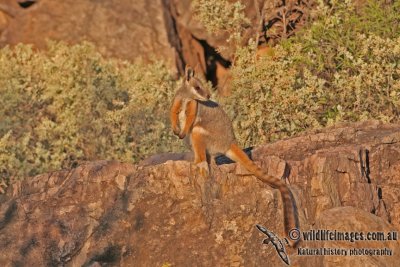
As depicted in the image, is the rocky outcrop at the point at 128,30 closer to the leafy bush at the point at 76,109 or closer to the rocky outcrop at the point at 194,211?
the leafy bush at the point at 76,109

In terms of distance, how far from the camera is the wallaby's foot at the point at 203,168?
16391 millimetres

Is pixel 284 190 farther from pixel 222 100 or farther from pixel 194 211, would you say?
pixel 222 100

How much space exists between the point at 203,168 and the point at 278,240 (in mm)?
1690

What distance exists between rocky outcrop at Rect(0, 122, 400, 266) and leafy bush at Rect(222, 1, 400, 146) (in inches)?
280

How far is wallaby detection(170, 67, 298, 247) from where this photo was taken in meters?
17.5

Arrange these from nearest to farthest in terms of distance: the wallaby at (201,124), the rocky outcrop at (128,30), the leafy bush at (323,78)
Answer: the wallaby at (201,124) → the leafy bush at (323,78) → the rocky outcrop at (128,30)

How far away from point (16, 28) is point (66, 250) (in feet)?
71.9

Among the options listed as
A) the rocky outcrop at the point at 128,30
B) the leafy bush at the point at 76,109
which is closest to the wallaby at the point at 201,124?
the leafy bush at the point at 76,109

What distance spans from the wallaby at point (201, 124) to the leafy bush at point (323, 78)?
6.52m

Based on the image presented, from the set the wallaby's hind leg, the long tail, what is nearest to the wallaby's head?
the wallaby's hind leg

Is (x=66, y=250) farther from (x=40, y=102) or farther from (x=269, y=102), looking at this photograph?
(x=40, y=102)

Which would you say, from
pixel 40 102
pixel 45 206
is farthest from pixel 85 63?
pixel 45 206

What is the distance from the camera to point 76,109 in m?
30.4

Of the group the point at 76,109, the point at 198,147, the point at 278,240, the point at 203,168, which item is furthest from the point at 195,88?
the point at 76,109
